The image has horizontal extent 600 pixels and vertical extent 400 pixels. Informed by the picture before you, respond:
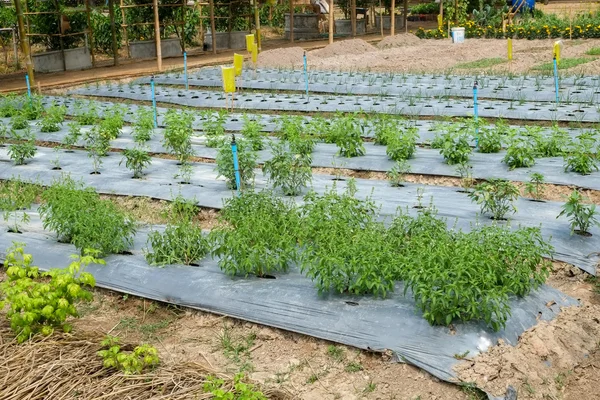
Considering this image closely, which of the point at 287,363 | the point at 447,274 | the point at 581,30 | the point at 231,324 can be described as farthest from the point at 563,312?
the point at 581,30

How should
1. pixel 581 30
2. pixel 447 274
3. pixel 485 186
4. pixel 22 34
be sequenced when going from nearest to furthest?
pixel 447 274 → pixel 485 186 → pixel 22 34 → pixel 581 30

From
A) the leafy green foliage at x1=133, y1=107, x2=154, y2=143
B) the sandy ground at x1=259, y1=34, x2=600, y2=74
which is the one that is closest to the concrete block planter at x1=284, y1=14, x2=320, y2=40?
the sandy ground at x1=259, y1=34, x2=600, y2=74

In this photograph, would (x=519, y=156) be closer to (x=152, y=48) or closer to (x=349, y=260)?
(x=349, y=260)

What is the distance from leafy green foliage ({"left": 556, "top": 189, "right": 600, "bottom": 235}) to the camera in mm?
5617

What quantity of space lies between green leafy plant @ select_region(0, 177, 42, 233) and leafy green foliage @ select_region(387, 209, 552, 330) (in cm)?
341

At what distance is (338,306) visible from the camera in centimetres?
462

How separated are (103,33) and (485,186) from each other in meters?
17.3

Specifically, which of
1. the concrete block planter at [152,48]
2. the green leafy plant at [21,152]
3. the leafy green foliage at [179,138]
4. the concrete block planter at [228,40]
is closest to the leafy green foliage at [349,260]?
the leafy green foliage at [179,138]

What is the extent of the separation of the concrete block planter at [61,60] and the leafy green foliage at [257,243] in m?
13.7

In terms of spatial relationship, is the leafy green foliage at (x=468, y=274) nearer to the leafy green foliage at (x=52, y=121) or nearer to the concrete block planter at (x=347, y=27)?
the leafy green foliage at (x=52, y=121)

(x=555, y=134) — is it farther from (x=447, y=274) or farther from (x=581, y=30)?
(x=581, y=30)

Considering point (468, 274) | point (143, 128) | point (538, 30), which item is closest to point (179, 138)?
point (143, 128)

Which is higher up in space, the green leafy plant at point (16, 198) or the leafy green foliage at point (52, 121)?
the leafy green foliage at point (52, 121)

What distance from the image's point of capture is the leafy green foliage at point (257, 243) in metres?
5.02
